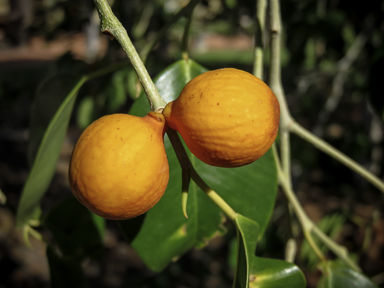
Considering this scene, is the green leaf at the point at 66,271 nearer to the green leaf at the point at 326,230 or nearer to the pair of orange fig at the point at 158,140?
the pair of orange fig at the point at 158,140

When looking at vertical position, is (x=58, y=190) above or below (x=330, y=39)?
below

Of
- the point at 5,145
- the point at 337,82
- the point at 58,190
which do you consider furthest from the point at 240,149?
the point at 5,145

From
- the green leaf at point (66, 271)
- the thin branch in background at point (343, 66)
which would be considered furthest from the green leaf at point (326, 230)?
the green leaf at point (66, 271)

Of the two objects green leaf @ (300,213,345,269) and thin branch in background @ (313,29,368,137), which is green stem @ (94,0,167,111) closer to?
green leaf @ (300,213,345,269)

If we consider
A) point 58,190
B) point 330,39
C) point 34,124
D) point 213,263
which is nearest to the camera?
point 34,124

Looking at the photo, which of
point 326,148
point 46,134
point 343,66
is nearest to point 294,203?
point 326,148

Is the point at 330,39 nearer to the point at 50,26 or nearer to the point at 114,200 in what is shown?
the point at 114,200

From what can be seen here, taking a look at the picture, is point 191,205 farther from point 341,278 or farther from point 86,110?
point 86,110
